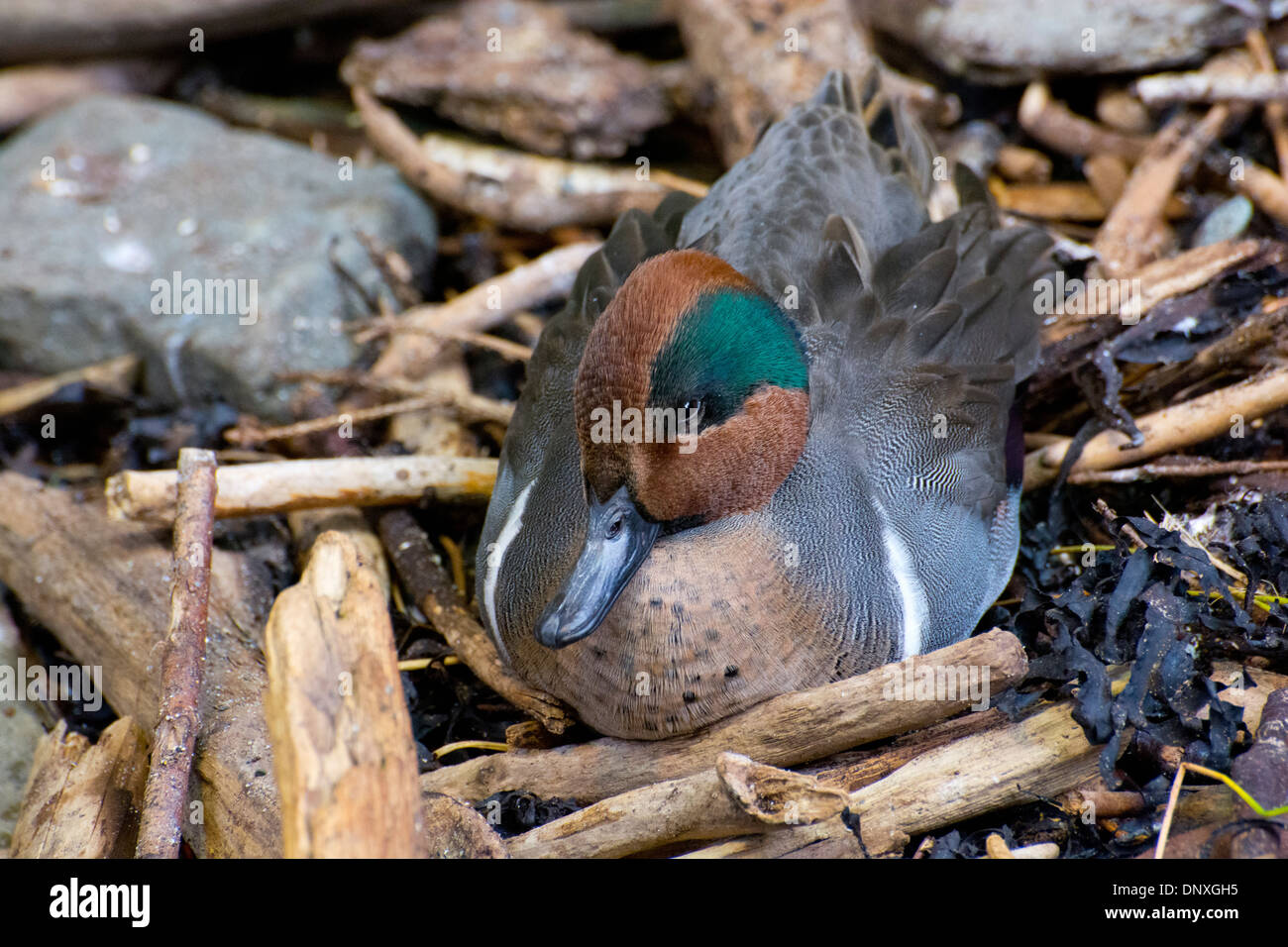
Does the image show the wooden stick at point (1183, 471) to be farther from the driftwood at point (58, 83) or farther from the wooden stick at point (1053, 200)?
the driftwood at point (58, 83)

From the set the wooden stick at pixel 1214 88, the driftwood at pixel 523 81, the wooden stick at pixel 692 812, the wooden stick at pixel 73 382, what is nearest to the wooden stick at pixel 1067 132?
the wooden stick at pixel 1214 88

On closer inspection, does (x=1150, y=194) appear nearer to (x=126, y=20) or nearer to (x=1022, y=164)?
(x=1022, y=164)

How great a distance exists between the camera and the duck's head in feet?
7.26

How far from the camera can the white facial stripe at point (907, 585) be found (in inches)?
104

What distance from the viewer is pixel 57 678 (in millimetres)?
3211

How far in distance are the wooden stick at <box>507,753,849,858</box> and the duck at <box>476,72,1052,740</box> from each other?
259 mm

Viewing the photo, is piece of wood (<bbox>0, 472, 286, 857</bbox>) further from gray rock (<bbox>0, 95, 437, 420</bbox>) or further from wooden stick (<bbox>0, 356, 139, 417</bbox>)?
gray rock (<bbox>0, 95, 437, 420</bbox>)

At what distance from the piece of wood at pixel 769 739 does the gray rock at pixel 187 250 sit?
1.91 meters

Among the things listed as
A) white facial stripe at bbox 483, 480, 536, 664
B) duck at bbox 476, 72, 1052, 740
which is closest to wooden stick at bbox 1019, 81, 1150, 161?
duck at bbox 476, 72, 1052, 740

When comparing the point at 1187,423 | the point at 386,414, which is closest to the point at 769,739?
the point at 1187,423

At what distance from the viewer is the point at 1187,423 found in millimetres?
3207

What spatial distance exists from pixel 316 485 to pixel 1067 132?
120 inches

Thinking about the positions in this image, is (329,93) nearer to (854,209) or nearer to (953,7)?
(953,7)

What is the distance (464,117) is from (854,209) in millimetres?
2055
